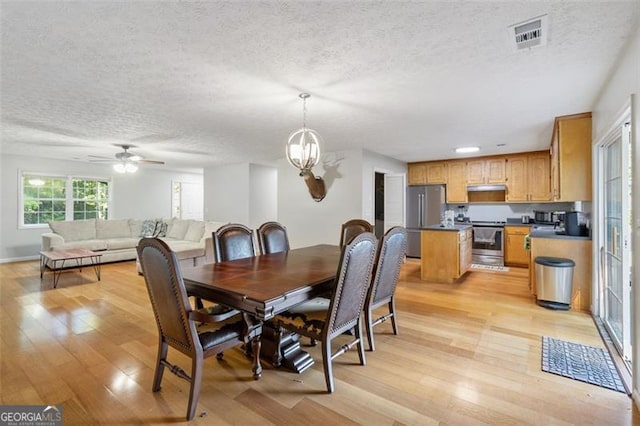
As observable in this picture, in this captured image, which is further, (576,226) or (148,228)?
(148,228)

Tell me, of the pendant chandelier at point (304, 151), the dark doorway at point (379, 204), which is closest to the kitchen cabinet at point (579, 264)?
the pendant chandelier at point (304, 151)

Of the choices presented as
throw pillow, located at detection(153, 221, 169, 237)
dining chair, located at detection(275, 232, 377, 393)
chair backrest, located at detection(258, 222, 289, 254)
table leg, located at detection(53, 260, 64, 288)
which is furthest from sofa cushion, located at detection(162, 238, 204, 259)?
dining chair, located at detection(275, 232, 377, 393)

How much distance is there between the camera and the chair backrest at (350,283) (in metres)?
1.92

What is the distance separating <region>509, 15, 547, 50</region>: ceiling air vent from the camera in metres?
1.74

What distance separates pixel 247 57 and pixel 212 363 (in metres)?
2.31

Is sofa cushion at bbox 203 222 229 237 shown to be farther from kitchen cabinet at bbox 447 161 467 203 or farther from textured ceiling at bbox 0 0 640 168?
kitchen cabinet at bbox 447 161 467 203

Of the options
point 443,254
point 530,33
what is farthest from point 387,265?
point 443,254

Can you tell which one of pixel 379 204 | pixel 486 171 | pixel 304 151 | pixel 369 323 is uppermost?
pixel 486 171

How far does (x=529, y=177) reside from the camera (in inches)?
231

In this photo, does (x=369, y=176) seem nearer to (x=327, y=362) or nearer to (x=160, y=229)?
(x=327, y=362)

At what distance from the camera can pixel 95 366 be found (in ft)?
7.51

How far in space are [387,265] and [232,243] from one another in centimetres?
153

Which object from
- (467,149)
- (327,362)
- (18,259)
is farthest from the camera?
(18,259)

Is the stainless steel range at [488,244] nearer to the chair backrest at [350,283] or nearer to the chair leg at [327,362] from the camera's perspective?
the chair backrest at [350,283]
